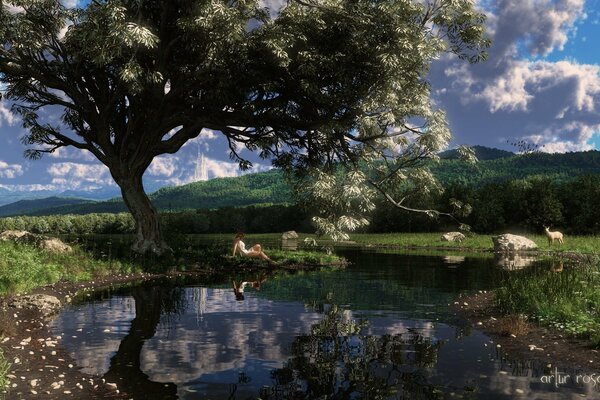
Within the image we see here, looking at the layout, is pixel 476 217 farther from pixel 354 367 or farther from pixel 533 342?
pixel 354 367

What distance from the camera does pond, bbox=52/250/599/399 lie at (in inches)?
400

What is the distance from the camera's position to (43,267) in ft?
80.5

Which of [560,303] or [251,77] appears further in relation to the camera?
[251,77]

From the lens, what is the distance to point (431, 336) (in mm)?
14883

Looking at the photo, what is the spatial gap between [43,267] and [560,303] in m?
22.1

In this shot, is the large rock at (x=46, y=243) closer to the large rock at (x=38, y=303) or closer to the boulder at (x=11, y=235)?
the boulder at (x=11, y=235)

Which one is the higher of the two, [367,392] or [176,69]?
[176,69]

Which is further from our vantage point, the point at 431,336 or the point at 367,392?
the point at 431,336

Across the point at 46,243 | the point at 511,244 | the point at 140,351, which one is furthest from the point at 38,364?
the point at 511,244

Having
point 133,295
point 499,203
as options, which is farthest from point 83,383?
point 499,203

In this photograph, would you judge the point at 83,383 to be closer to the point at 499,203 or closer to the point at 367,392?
the point at 367,392

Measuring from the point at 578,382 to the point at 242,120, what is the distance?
2375 centimetres

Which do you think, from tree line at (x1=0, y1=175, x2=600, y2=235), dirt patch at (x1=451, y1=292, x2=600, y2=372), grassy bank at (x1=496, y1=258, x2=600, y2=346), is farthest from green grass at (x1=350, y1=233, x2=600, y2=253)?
dirt patch at (x1=451, y1=292, x2=600, y2=372)

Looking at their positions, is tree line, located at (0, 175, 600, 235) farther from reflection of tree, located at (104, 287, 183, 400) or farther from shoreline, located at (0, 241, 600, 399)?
shoreline, located at (0, 241, 600, 399)
